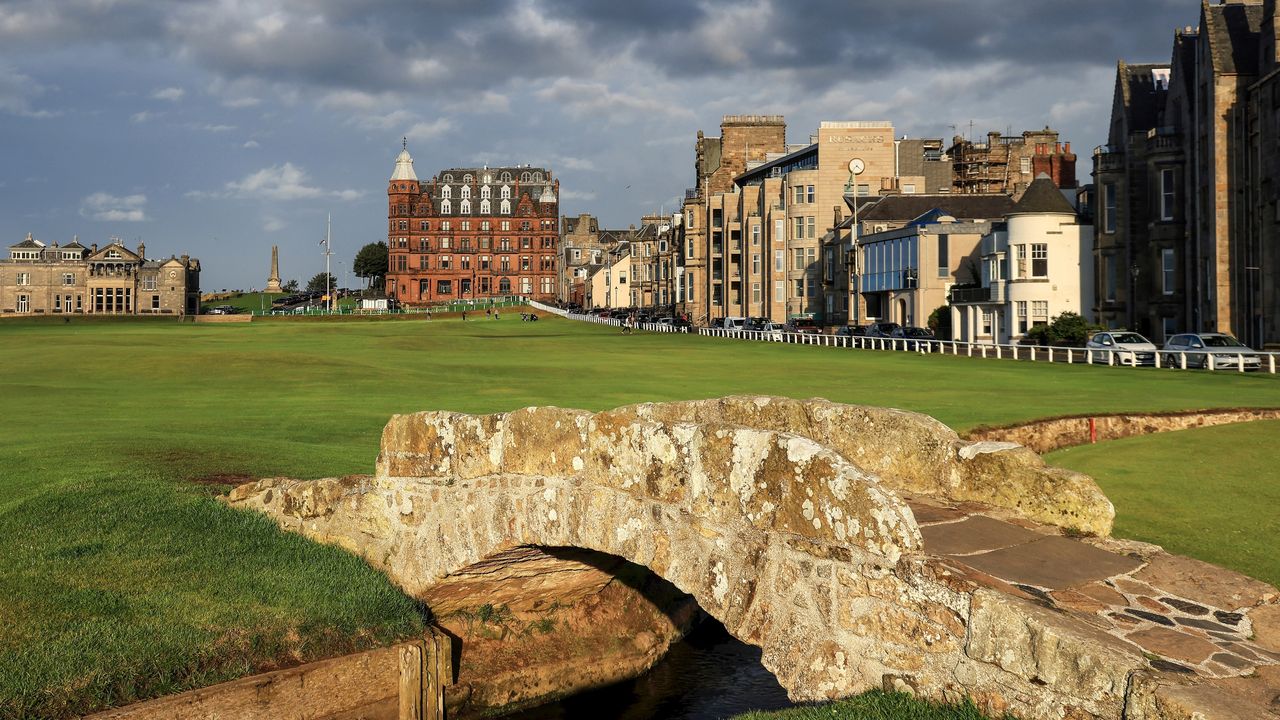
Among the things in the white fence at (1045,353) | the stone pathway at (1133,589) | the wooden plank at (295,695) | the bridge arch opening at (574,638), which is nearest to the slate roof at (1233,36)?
the white fence at (1045,353)

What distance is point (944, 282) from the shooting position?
87.1m

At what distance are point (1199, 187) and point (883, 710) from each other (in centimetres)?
6633

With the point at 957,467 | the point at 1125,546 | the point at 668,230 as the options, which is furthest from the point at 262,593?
the point at 668,230

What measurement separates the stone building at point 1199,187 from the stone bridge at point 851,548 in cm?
5421

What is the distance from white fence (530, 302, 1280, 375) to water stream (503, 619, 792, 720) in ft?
122

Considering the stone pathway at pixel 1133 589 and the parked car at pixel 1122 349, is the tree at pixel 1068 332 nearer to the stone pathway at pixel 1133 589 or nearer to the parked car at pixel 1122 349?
the parked car at pixel 1122 349

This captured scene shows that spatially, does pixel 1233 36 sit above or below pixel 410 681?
above

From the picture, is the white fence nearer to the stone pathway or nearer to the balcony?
the balcony

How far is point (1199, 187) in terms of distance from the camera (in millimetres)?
64375

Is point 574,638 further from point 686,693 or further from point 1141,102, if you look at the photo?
point 1141,102

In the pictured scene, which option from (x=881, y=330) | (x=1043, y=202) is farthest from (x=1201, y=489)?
(x=1043, y=202)

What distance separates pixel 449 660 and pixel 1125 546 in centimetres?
777

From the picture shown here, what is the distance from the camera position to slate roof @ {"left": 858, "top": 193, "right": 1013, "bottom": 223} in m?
91.8

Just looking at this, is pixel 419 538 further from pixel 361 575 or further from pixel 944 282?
pixel 944 282
